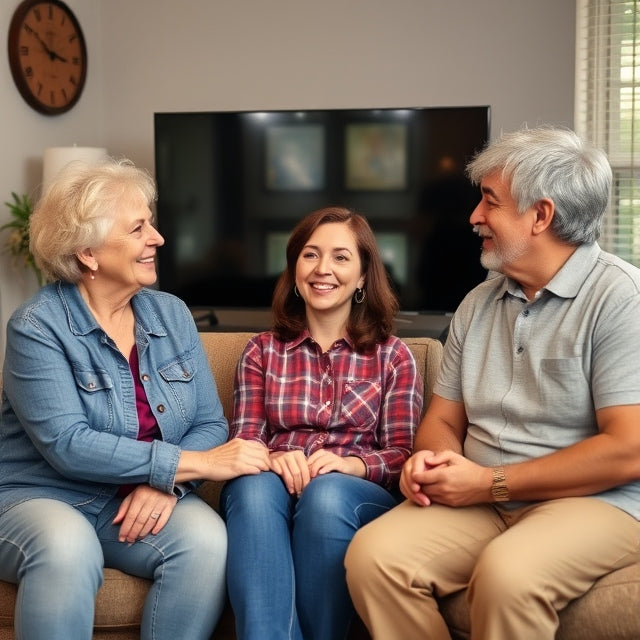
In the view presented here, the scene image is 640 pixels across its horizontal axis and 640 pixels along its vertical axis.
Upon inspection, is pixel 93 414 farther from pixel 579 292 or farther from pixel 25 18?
pixel 25 18

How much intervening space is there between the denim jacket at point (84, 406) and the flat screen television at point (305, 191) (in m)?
2.11

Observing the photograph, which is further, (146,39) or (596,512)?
(146,39)

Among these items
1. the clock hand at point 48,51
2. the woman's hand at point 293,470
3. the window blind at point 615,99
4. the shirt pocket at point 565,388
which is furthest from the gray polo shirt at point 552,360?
the clock hand at point 48,51

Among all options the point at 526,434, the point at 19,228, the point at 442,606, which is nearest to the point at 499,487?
the point at 526,434

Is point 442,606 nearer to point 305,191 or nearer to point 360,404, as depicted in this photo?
point 360,404

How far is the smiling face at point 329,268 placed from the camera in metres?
2.16

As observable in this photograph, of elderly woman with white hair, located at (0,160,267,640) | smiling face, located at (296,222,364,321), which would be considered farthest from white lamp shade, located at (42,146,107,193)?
smiling face, located at (296,222,364,321)

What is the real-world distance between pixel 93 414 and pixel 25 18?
2733mm

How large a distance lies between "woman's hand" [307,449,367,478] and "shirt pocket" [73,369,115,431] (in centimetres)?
43

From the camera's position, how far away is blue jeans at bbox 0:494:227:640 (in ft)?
5.61

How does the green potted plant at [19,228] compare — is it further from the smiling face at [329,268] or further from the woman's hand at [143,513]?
the woman's hand at [143,513]

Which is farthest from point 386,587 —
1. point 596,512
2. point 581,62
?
point 581,62

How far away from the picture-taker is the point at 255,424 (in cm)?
215

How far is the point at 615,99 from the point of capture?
11.5 feet
